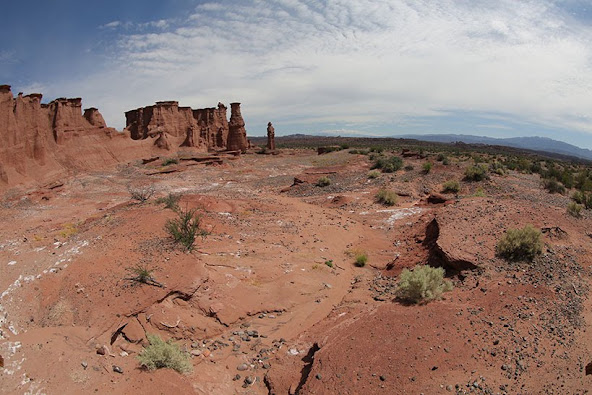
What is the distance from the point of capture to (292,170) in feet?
119

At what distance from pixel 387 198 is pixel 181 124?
4044 centimetres

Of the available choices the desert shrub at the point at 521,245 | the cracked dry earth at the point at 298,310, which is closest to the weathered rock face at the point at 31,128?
the cracked dry earth at the point at 298,310

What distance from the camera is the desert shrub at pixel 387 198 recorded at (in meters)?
18.4

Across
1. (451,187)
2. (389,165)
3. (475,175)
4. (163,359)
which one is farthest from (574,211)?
(389,165)

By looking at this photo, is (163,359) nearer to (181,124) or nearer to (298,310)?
(298,310)

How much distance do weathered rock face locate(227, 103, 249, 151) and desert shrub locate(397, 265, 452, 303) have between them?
160 feet

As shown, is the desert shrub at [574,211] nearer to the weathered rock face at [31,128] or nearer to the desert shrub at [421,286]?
the desert shrub at [421,286]

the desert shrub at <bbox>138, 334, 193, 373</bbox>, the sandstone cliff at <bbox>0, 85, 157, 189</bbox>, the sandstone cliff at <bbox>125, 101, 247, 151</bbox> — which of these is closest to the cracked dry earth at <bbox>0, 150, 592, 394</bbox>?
the desert shrub at <bbox>138, 334, 193, 373</bbox>

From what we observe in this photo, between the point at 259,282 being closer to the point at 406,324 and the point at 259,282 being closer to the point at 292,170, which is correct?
the point at 406,324

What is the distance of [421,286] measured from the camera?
7.00 meters

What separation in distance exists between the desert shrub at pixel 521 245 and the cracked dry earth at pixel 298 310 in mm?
270

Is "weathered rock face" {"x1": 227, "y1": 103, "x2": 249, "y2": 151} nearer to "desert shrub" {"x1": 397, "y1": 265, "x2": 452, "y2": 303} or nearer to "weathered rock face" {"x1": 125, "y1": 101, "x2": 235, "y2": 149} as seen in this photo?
"weathered rock face" {"x1": 125, "y1": 101, "x2": 235, "y2": 149}

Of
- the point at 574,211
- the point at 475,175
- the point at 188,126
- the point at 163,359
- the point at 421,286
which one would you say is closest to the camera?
the point at 163,359

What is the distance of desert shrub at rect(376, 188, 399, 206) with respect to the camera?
724 inches
